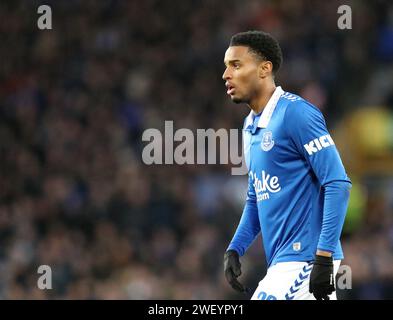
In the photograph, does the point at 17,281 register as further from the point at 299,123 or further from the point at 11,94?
the point at 299,123

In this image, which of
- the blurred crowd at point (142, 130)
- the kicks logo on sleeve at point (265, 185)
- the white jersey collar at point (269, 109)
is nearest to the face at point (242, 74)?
the white jersey collar at point (269, 109)

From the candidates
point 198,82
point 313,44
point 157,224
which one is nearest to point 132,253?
point 157,224

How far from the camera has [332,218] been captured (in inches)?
188

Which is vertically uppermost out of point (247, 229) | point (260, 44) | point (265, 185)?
point (260, 44)

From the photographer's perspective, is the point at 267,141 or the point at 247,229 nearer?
the point at 267,141

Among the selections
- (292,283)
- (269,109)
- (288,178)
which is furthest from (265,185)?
(292,283)

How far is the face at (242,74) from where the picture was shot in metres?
5.22

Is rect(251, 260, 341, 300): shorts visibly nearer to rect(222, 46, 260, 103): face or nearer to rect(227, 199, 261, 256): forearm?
rect(227, 199, 261, 256): forearm

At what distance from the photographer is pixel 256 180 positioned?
17.2 ft

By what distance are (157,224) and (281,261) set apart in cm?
658

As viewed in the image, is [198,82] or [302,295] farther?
[198,82]

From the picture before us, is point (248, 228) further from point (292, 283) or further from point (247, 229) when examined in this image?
point (292, 283)

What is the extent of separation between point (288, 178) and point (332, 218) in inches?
14.7
